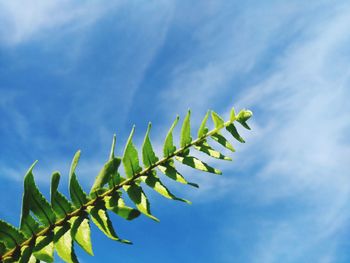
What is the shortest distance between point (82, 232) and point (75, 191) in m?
0.24

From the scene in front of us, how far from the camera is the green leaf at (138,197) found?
265 centimetres

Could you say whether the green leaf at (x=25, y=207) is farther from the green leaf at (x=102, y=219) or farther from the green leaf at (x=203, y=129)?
the green leaf at (x=203, y=129)

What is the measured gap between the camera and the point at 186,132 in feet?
10.1

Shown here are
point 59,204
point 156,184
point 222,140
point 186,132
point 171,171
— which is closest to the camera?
point 59,204

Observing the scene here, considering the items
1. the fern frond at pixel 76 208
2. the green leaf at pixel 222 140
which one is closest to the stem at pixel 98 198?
the fern frond at pixel 76 208

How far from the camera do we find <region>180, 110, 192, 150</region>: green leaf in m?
3.08

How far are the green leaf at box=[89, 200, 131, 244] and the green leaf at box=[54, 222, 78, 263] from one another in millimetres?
158

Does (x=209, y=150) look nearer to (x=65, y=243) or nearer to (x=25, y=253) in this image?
(x=65, y=243)

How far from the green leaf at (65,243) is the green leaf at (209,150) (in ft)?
3.78

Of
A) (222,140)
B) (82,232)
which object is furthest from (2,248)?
(222,140)

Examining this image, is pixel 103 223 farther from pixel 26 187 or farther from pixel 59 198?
pixel 26 187

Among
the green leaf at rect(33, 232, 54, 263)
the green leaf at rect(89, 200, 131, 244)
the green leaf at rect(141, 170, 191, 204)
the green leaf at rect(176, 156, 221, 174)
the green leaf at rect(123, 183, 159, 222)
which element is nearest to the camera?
the green leaf at rect(33, 232, 54, 263)

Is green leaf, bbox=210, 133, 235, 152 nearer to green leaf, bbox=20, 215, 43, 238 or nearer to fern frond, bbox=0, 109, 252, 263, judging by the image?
fern frond, bbox=0, 109, 252, 263

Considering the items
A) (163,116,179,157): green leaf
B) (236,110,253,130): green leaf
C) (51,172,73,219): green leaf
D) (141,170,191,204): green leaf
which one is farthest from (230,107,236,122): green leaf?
(51,172,73,219): green leaf
